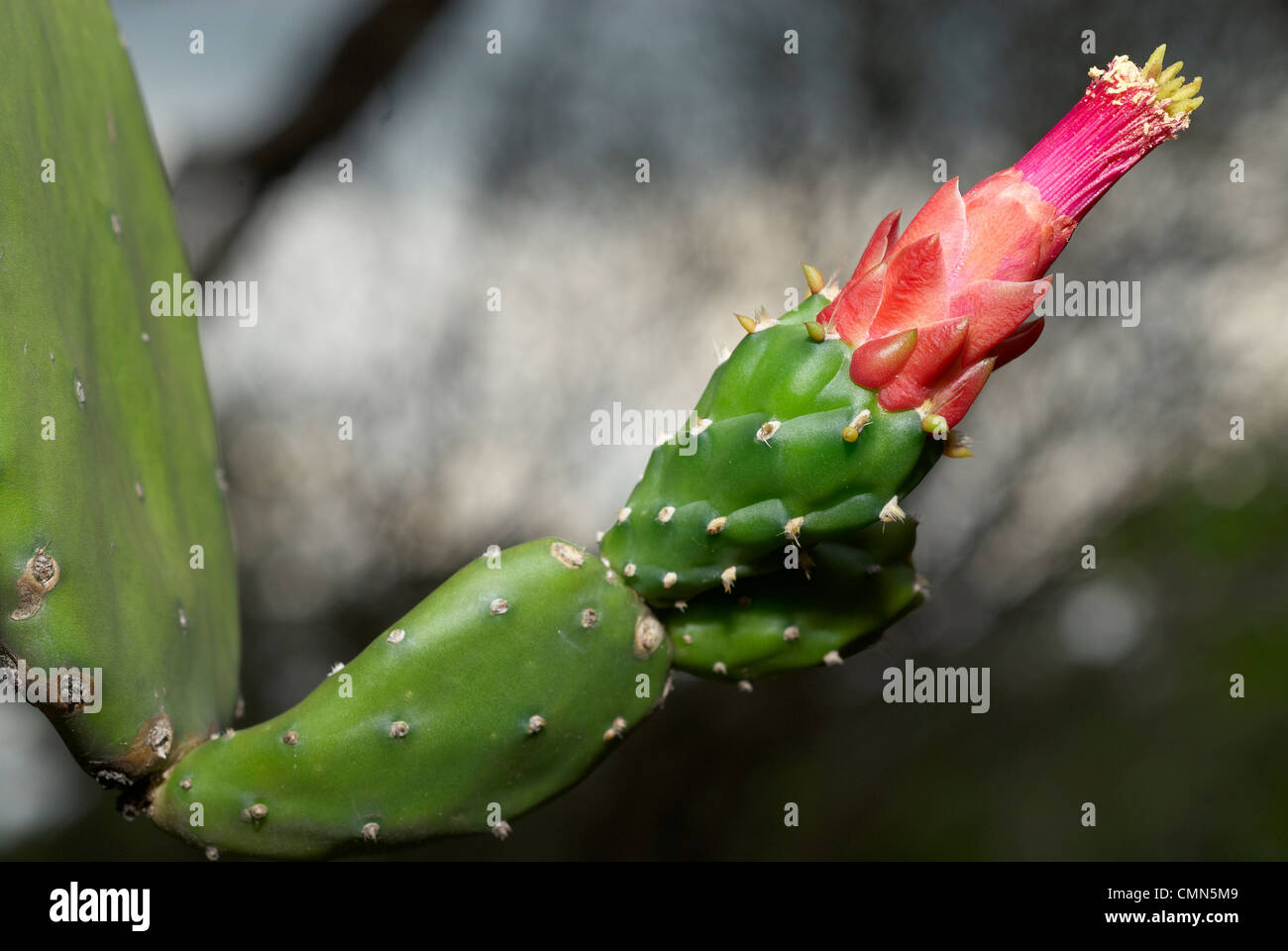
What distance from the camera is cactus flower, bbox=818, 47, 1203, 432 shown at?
2.20 ft

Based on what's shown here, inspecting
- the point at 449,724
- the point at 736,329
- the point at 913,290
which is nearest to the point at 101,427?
the point at 449,724

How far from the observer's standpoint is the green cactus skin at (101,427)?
A: 0.71 meters

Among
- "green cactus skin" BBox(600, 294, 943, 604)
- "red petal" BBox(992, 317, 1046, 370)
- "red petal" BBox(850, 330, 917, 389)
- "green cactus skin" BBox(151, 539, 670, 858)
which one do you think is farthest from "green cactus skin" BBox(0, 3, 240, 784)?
"red petal" BBox(992, 317, 1046, 370)

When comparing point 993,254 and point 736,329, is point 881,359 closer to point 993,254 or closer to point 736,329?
point 993,254

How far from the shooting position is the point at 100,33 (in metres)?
1.05

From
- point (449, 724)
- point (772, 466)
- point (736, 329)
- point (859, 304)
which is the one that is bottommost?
point (449, 724)

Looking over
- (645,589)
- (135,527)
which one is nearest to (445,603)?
(645,589)

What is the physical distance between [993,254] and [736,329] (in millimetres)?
1664

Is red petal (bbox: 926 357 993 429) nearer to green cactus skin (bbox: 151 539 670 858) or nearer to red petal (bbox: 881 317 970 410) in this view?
red petal (bbox: 881 317 970 410)

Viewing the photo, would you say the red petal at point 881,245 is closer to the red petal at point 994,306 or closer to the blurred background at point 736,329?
the red petal at point 994,306

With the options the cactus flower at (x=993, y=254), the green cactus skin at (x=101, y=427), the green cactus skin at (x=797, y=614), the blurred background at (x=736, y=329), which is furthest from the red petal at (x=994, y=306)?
the blurred background at (x=736, y=329)

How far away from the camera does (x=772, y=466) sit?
0.73 metres

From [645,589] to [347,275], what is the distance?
66.2 inches

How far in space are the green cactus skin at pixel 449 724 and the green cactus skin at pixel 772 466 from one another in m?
0.08
